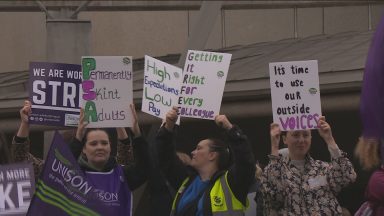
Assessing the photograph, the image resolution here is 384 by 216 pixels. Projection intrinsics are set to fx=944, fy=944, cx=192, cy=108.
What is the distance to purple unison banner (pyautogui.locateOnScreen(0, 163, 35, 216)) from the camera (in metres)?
6.69

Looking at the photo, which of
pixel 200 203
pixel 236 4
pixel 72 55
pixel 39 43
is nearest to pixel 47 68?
pixel 200 203

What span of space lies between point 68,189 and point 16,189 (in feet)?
1.69

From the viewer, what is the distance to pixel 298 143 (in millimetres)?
6254

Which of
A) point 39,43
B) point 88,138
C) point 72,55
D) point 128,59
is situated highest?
point 39,43

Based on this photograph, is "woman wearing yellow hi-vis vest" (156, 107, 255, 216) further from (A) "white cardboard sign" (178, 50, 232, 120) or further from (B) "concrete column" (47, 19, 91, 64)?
(B) "concrete column" (47, 19, 91, 64)

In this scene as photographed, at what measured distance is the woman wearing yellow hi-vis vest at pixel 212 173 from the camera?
20.4ft

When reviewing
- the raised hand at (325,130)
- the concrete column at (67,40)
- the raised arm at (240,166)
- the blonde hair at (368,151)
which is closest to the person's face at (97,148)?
the raised arm at (240,166)

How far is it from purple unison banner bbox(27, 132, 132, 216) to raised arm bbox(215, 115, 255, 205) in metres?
0.90

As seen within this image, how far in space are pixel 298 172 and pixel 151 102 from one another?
152 centimetres

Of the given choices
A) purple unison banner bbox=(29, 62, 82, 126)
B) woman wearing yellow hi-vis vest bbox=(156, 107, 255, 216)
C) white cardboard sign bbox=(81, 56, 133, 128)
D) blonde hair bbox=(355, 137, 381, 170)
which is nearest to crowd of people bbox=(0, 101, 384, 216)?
woman wearing yellow hi-vis vest bbox=(156, 107, 255, 216)

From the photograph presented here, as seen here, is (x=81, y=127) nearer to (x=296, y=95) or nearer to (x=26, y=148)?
(x=26, y=148)

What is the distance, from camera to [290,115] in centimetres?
639

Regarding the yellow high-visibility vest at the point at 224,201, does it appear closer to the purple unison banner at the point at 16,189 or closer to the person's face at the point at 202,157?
the person's face at the point at 202,157

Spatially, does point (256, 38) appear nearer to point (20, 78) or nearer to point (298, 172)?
point (20, 78)
